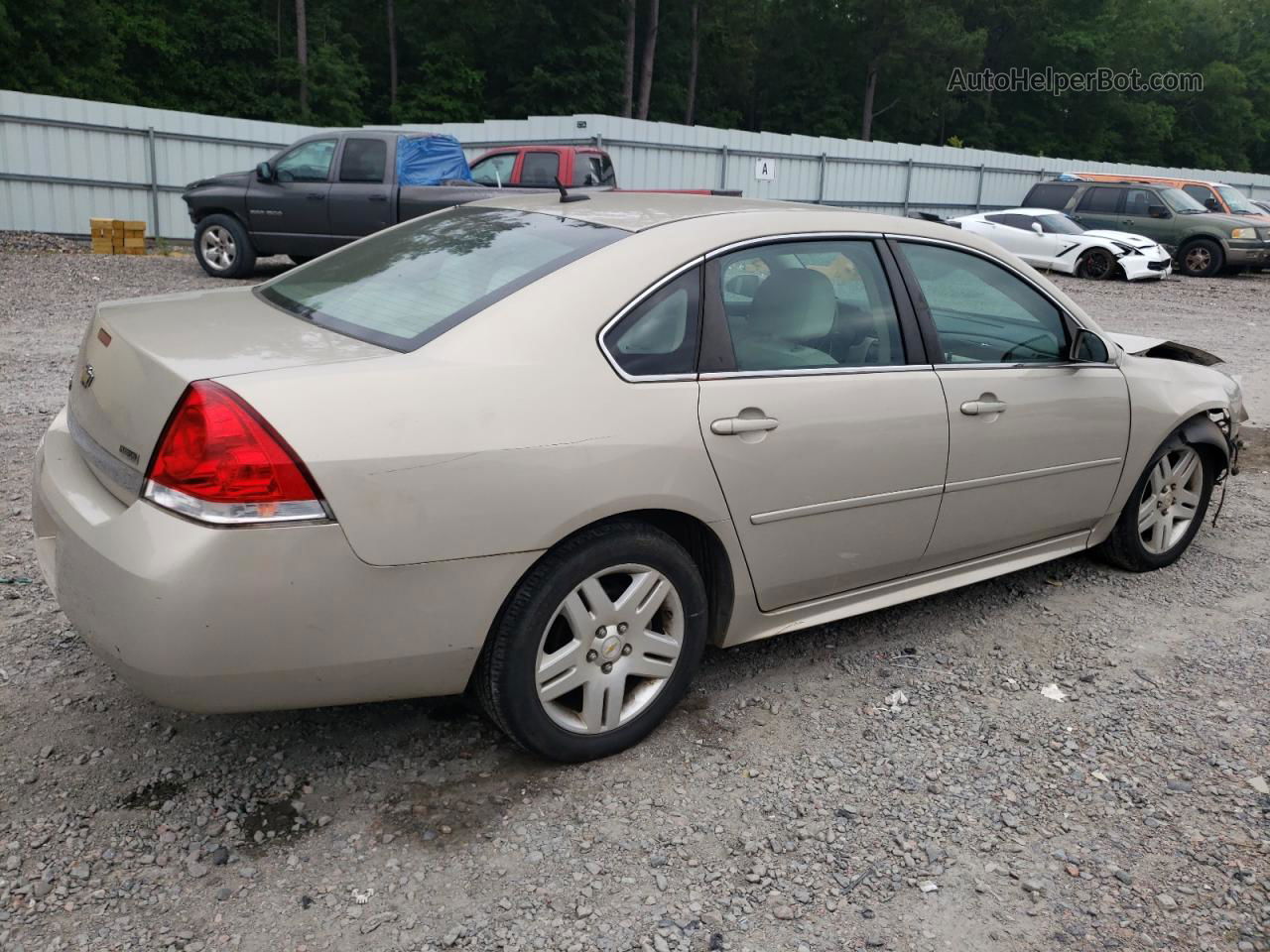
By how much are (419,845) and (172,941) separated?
1.98 feet

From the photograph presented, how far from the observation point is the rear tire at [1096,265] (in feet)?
65.6

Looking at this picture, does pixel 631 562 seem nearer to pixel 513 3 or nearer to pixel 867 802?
pixel 867 802

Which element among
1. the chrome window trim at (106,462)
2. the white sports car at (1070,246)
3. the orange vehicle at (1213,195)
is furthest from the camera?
the orange vehicle at (1213,195)

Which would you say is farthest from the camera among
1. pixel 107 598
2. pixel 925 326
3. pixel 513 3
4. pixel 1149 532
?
pixel 513 3

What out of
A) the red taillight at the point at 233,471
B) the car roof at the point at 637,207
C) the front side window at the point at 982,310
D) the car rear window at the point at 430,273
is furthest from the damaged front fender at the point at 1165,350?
the red taillight at the point at 233,471

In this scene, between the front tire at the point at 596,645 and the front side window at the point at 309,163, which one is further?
the front side window at the point at 309,163

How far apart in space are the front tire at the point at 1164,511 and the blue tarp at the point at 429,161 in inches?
410

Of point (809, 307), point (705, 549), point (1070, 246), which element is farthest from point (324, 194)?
point (1070, 246)

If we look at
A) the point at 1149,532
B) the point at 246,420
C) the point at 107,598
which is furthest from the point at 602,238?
the point at 1149,532

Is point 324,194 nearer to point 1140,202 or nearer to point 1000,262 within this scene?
point 1000,262

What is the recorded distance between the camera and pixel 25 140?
18422 mm

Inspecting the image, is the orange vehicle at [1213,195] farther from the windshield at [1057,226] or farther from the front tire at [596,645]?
the front tire at [596,645]

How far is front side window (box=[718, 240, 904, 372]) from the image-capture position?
3.41 meters

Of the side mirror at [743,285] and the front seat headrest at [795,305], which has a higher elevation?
the side mirror at [743,285]
